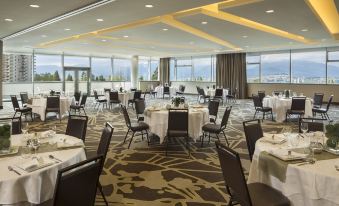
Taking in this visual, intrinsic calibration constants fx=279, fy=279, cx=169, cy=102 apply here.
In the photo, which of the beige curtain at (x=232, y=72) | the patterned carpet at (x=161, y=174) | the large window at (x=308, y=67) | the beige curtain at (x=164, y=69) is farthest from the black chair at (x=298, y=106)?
the beige curtain at (x=164, y=69)

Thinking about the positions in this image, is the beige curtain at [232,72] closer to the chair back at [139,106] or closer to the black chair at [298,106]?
the black chair at [298,106]

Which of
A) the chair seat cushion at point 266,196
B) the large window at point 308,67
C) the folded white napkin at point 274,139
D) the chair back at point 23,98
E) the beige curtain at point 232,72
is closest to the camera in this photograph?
the chair seat cushion at point 266,196

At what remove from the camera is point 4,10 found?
6.87 metres

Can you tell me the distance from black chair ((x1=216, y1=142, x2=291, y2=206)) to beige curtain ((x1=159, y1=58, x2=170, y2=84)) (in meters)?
21.0

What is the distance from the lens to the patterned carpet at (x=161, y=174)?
3.77 metres

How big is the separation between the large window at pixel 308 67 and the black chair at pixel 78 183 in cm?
1655

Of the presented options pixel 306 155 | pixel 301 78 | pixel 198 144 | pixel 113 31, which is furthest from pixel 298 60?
pixel 306 155

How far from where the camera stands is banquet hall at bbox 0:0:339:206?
2.49 metres

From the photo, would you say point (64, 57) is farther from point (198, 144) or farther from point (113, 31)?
point (198, 144)

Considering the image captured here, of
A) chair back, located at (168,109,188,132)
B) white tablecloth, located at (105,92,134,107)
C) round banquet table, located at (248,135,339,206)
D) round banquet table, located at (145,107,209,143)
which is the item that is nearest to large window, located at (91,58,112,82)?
white tablecloth, located at (105,92,134,107)

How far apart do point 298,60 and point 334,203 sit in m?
16.0

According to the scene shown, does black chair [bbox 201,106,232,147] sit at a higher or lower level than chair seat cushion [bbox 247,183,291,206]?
higher

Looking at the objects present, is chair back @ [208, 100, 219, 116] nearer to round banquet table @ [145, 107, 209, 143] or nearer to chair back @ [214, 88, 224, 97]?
round banquet table @ [145, 107, 209, 143]

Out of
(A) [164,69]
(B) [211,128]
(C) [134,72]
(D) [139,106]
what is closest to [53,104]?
(D) [139,106]
